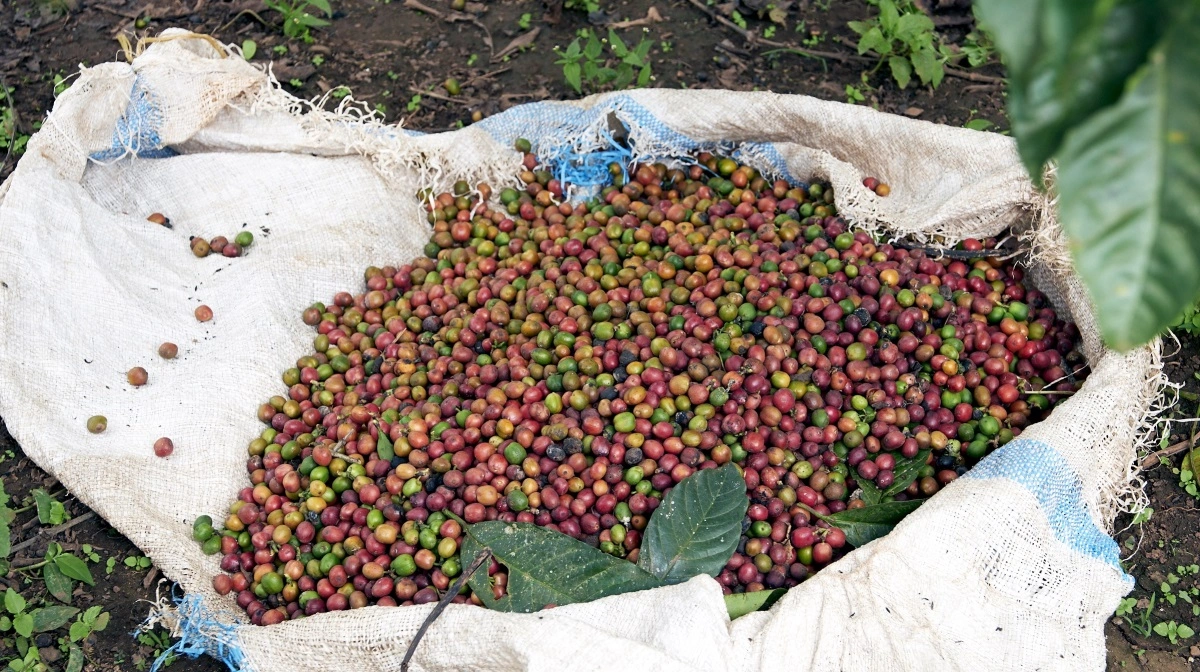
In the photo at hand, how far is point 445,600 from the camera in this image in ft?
8.50

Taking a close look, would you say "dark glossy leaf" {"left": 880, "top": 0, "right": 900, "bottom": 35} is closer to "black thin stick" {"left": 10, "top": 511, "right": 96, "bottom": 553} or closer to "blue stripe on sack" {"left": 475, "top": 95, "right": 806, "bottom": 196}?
"blue stripe on sack" {"left": 475, "top": 95, "right": 806, "bottom": 196}

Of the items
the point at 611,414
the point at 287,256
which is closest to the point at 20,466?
the point at 287,256

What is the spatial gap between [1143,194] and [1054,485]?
2.21 metres

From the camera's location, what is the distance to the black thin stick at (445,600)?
255 centimetres

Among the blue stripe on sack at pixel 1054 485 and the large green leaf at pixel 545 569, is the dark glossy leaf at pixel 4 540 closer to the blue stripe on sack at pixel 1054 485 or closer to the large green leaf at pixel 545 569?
the large green leaf at pixel 545 569

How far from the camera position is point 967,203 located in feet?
11.4

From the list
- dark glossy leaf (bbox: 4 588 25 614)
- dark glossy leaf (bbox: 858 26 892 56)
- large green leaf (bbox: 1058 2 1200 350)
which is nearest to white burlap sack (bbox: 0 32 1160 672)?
dark glossy leaf (bbox: 4 588 25 614)

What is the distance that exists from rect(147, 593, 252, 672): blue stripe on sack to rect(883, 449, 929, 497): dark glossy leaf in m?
2.10

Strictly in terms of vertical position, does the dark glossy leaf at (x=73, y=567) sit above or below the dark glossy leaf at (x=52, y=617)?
above

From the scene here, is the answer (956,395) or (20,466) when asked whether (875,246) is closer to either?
(956,395)

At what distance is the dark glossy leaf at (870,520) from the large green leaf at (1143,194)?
2196 millimetres

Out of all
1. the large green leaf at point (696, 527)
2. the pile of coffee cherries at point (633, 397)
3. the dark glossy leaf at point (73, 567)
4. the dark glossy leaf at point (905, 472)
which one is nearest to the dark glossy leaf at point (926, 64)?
the pile of coffee cherries at point (633, 397)

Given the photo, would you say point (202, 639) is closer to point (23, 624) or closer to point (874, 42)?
point (23, 624)

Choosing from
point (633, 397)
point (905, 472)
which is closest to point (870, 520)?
point (905, 472)
